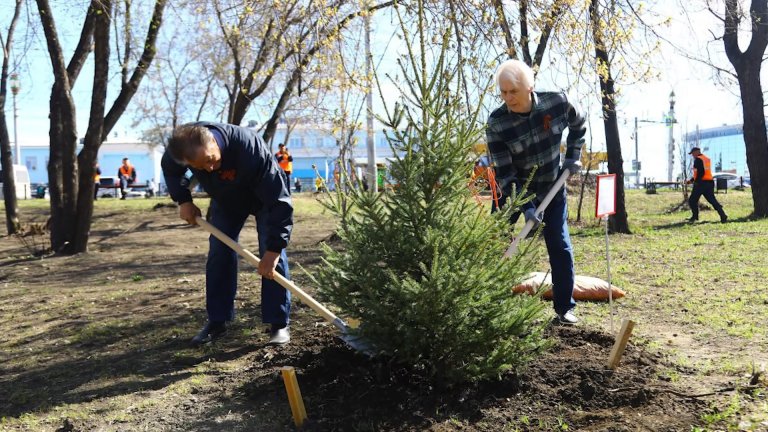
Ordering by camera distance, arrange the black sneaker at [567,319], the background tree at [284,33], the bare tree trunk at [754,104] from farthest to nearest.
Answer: the bare tree trunk at [754,104] → the background tree at [284,33] → the black sneaker at [567,319]

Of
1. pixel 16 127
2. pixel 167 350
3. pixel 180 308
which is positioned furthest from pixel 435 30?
pixel 16 127

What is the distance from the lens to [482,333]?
305cm

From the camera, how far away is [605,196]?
402 centimetres

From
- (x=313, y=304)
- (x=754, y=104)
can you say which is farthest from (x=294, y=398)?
(x=754, y=104)

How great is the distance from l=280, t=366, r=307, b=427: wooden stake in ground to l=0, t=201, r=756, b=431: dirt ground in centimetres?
5

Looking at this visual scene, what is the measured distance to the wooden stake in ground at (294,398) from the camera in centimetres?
300

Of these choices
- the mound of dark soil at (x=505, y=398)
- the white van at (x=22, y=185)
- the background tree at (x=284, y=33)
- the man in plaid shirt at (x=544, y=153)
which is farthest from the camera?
the white van at (x=22, y=185)

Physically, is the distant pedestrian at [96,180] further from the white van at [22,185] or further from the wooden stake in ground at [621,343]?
the wooden stake in ground at [621,343]

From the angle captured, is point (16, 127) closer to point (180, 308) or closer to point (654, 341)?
point (180, 308)

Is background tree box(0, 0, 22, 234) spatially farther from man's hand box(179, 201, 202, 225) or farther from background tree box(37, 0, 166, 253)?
man's hand box(179, 201, 202, 225)

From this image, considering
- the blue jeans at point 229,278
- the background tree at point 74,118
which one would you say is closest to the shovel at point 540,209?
the blue jeans at point 229,278

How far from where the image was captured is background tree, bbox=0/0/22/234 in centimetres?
1309

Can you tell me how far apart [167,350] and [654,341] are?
3.14m

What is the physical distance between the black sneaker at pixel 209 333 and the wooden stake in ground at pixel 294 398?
1684 mm
